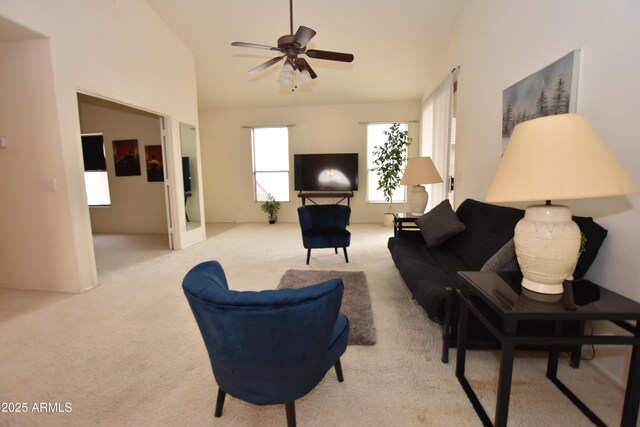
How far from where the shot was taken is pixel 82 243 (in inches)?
118

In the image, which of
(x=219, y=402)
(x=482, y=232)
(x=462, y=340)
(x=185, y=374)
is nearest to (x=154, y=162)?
(x=185, y=374)

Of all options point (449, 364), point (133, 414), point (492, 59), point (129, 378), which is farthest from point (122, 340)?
point (492, 59)

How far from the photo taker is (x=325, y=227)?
3969 mm

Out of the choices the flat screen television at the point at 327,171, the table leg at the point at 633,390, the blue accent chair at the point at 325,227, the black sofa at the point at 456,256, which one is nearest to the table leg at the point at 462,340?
the black sofa at the point at 456,256

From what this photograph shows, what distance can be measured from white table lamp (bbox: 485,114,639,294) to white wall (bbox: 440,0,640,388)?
545 mm

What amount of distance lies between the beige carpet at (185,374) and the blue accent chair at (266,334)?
0.36 m

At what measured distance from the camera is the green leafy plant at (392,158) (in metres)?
6.19

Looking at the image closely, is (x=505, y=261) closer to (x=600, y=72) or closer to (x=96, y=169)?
(x=600, y=72)

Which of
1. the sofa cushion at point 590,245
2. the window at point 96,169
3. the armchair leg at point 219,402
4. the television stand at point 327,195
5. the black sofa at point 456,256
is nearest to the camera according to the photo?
the armchair leg at point 219,402

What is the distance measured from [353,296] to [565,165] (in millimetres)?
1999

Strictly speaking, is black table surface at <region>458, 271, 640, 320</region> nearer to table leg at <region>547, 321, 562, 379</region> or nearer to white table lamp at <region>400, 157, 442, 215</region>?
table leg at <region>547, 321, 562, 379</region>

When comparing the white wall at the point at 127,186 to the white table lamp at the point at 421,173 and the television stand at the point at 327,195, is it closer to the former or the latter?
the television stand at the point at 327,195

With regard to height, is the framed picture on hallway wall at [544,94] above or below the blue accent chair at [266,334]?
above

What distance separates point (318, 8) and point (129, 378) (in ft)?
14.8
